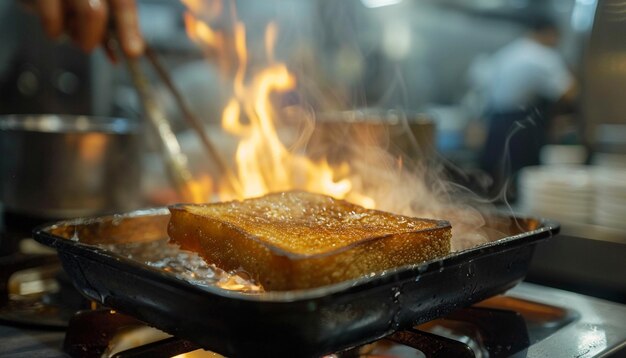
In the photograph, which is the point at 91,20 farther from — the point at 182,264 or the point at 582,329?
the point at 582,329

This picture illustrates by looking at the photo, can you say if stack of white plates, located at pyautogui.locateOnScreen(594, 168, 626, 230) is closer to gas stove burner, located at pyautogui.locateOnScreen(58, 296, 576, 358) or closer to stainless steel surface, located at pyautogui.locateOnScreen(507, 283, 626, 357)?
stainless steel surface, located at pyautogui.locateOnScreen(507, 283, 626, 357)

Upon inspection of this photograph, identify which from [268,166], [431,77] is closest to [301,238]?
[268,166]

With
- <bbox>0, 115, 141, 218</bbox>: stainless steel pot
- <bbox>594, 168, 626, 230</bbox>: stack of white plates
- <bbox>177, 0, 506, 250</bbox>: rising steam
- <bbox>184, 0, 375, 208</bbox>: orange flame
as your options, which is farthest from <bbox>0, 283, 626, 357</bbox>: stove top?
<bbox>594, 168, 626, 230</bbox>: stack of white plates

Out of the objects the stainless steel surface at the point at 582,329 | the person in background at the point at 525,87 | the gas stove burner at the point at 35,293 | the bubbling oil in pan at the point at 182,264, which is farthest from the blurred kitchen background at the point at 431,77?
the gas stove burner at the point at 35,293

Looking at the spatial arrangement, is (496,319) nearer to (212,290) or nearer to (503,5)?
(212,290)

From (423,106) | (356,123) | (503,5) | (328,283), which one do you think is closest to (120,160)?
(356,123)

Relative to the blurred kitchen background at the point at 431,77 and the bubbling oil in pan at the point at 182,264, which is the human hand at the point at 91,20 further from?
the blurred kitchen background at the point at 431,77

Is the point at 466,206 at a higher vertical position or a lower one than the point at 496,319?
higher
